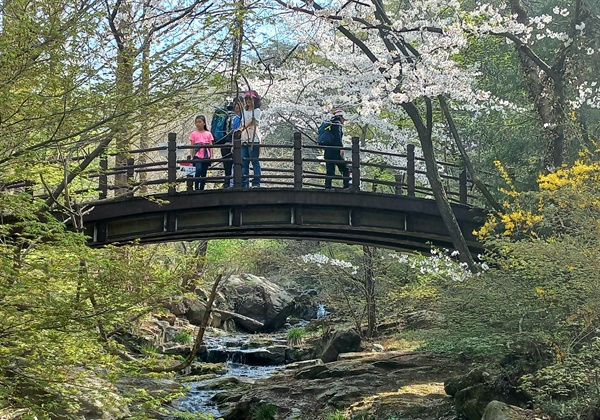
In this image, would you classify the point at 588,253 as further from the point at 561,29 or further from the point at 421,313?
the point at 421,313

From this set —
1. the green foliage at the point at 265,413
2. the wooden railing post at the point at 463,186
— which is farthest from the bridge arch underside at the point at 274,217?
the green foliage at the point at 265,413

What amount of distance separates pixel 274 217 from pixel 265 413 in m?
4.01

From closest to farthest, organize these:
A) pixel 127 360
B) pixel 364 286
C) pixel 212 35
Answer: pixel 212 35 < pixel 127 360 < pixel 364 286

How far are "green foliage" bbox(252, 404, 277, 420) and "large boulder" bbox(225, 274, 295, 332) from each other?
12086 millimetres

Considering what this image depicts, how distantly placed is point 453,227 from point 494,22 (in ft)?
12.1

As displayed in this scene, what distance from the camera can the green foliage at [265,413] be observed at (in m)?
10.1

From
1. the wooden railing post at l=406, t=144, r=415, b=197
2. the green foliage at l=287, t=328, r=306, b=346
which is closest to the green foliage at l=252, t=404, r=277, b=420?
the wooden railing post at l=406, t=144, r=415, b=197

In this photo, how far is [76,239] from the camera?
535cm

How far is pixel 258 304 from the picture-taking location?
23.2 meters

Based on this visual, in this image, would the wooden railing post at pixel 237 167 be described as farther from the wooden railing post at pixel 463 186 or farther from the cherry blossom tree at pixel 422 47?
the wooden railing post at pixel 463 186

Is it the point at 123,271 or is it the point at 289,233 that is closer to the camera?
the point at 123,271

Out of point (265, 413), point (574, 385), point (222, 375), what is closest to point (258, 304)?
point (222, 375)

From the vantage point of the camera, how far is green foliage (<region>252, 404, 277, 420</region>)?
10.1m

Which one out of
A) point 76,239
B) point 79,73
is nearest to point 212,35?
point 79,73
